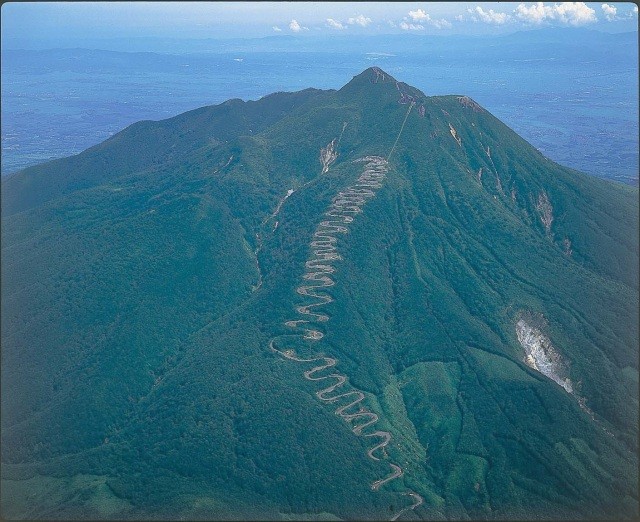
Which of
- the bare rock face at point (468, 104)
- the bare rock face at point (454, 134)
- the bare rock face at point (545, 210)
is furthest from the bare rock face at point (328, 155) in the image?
the bare rock face at point (545, 210)

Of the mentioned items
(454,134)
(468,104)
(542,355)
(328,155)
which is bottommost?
(542,355)

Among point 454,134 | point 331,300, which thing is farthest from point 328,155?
point 331,300

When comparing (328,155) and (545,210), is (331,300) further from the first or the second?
(545,210)

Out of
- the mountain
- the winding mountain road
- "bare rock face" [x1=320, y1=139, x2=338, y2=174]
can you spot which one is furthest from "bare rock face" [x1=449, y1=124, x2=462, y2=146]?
"bare rock face" [x1=320, y1=139, x2=338, y2=174]

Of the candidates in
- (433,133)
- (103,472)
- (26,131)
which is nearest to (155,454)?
(103,472)

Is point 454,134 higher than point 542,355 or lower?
higher

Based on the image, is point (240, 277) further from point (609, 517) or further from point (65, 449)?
point (609, 517)

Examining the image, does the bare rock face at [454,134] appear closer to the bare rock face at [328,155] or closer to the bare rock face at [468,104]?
the bare rock face at [468,104]
